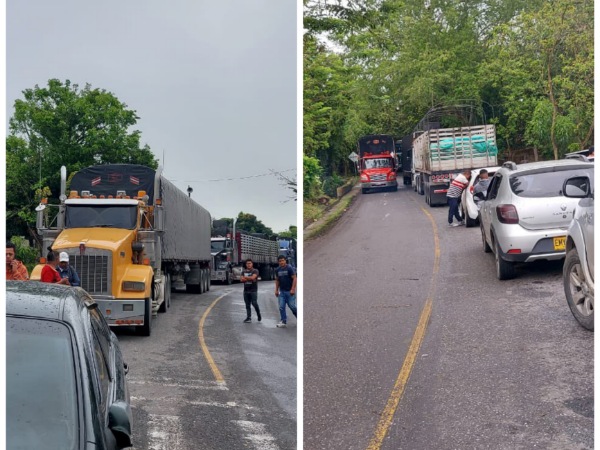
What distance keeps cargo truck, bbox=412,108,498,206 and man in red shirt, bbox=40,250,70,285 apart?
240 centimetres

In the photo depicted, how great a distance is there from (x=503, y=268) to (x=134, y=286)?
3.93 m

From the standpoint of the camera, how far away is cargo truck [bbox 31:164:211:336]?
549cm

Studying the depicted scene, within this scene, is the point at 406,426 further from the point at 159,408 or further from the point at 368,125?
the point at 159,408

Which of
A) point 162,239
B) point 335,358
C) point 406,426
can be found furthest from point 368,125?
point 162,239

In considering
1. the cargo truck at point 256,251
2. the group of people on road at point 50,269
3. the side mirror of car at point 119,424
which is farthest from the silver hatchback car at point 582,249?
the group of people on road at point 50,269

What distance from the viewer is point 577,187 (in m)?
3.10

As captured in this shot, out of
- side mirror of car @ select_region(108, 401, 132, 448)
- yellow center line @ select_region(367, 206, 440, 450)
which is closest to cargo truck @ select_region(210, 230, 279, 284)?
yellow center line @ select_region(367, 206, 440, 450)

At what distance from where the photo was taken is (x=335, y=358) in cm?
326

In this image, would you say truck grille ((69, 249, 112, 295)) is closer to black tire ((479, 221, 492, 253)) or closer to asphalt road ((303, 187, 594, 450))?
asphalt road ((303, 187, 594, 450))

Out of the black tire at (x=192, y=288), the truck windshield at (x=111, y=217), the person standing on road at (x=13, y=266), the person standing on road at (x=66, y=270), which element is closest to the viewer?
the person standing on road at (x=13, y=266)

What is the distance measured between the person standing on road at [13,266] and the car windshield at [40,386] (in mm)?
895

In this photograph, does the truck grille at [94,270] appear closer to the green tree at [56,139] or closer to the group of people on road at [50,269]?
the group of people on road at [50,269]

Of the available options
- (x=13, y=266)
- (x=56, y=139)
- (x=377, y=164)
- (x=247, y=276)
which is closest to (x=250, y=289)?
(x=247, y=276)

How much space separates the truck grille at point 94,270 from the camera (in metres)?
5.78
